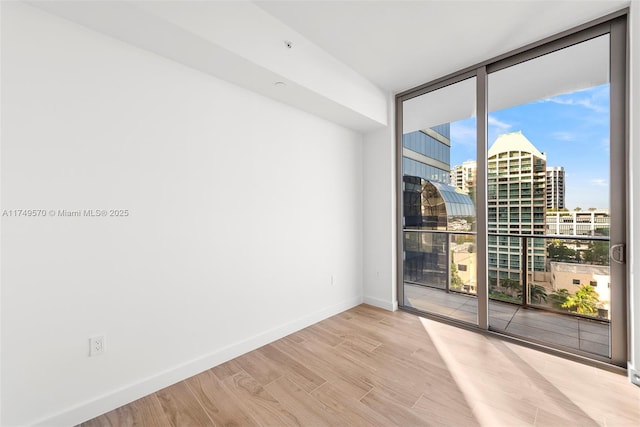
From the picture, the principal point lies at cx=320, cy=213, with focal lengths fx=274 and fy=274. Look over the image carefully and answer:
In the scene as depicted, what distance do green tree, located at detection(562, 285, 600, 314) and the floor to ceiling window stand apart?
10 millimetres

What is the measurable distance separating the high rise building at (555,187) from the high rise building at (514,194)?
0.15 ft

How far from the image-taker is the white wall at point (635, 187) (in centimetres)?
188

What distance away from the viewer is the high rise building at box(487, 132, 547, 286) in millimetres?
2678

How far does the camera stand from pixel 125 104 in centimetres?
176

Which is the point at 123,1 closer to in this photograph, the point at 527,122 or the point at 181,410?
the point at 181,410

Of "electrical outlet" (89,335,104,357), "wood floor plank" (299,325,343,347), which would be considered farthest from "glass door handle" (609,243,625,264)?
"electrical outlet" (89,335,104,357)

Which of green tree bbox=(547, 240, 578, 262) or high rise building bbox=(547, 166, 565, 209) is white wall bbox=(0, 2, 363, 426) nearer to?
high rise building bbox=(547, 166, 565, 209)

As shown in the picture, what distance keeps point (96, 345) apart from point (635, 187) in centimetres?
368

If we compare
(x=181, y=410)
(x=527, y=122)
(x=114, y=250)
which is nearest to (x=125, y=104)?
(x=114, y=250)

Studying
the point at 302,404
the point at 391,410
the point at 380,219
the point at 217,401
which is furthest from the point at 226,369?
the point at 380,219

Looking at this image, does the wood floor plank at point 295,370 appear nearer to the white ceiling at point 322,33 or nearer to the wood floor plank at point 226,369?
the wood floor plank at point 226,369

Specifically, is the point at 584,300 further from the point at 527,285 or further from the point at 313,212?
the point at 313,212

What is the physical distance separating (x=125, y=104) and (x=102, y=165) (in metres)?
0.42

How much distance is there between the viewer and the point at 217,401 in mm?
1773
